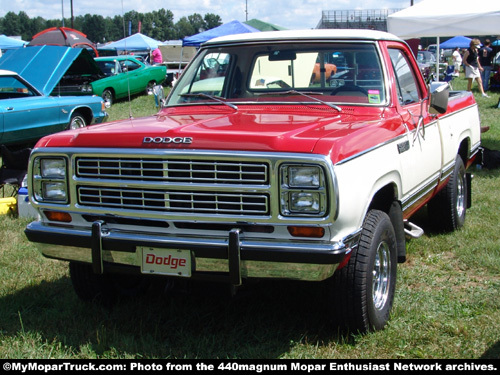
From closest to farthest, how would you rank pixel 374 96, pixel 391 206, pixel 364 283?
pixel 364 283
pixel 391 206
pixel 374 96

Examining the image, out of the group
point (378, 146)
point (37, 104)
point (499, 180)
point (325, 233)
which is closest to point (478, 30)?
point (499, 180)

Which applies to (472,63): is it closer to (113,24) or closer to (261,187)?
(261,187)

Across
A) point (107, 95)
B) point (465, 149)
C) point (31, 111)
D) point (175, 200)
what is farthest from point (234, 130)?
point (107, 95)

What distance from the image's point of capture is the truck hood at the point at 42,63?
40.3 feet

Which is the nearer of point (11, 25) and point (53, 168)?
point (53, 168)

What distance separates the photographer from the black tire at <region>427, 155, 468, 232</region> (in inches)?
213

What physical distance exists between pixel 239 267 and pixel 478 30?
952cm

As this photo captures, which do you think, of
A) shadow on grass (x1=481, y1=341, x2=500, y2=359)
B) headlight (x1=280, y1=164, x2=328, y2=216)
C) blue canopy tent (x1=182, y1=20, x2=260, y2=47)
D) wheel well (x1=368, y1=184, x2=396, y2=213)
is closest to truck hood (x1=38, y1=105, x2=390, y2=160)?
headlight (x1=280, y1=164, x2=328, y2=216)

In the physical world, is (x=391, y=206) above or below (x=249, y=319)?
above

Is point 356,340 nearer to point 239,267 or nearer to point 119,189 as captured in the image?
point 239,267

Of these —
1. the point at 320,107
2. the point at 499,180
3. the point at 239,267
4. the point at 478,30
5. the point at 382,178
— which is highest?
the point at 478,30

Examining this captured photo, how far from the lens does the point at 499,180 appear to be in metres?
7.85

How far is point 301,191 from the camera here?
2.98 m

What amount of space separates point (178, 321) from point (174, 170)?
115cm
